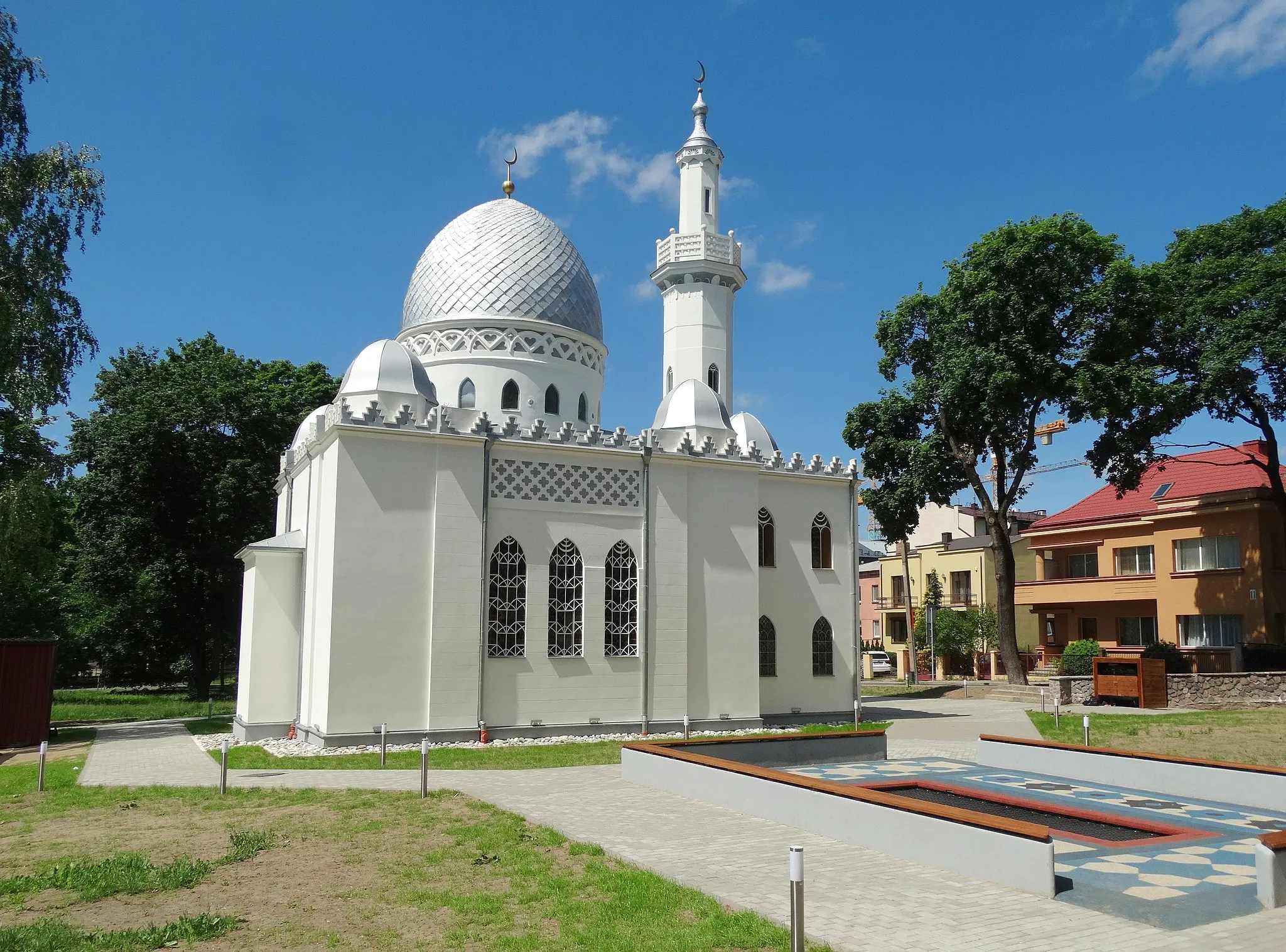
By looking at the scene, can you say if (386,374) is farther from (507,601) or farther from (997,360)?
(997,360)

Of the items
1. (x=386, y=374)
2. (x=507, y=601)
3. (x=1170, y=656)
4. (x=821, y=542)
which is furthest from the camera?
(x=1170, y=656)

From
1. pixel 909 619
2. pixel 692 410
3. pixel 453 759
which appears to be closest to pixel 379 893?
pixel 453 759

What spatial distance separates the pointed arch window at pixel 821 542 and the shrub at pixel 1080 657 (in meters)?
11.0

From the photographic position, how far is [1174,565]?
34062 millimetres

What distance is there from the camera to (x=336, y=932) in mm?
7051

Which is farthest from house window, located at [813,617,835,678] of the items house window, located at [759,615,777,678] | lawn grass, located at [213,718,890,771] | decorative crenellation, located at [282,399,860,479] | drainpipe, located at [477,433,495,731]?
drainpipe, located at [477,433,495,731]

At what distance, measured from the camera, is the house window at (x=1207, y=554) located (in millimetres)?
32594

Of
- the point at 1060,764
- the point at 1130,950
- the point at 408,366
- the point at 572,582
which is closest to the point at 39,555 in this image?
the point at 408,366

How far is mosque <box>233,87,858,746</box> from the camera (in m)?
19.0

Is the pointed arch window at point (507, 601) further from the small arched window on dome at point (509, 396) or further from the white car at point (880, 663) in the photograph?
the white car at point (880, 663)

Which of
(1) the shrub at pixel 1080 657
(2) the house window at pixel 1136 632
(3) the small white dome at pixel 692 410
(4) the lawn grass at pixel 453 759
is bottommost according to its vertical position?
(4) the lawn grass at pixel 453 759

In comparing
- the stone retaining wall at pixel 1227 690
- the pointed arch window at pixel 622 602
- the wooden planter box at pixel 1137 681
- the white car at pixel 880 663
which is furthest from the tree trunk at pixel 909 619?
the pointed arch window at pixel 622 602

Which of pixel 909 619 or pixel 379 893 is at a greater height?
pixel 909 619

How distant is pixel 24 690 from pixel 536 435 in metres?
11.2
